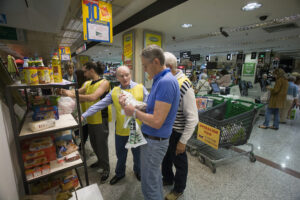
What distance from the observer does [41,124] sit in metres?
1.21

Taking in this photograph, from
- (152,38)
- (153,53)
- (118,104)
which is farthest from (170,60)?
(152,38)

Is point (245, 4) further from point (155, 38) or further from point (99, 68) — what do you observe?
point (99, 68)

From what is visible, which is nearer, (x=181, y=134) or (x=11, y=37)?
(x=181, y=134)

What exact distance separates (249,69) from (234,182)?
1247 centimetres

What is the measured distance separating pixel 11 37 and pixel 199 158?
5.56 metres

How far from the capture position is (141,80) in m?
5.26

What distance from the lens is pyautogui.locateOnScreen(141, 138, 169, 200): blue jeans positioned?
1.28 m

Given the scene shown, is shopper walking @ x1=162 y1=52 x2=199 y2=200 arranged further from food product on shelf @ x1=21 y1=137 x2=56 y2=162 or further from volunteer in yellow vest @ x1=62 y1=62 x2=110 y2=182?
food product on shelf @ x1=21 y1=137 x2=56 y2=162

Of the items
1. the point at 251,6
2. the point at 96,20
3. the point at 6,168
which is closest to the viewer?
the point at 6,168

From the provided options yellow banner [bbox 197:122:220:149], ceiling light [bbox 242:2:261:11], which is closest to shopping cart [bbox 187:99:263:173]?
yellow banner [bbox 197:122:220:149]

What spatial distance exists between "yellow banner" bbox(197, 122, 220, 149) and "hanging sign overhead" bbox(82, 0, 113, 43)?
276 centimetres

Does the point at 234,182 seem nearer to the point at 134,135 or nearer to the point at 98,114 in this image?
the point at 134,135

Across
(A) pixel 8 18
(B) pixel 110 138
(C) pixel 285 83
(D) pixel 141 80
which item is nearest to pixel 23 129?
(B) pixel 110 138

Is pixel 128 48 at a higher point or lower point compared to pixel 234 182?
higher
